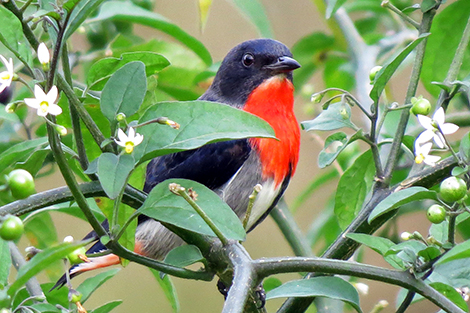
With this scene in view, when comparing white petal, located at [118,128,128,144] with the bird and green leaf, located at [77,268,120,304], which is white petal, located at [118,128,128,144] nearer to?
green leaf, located at [77,268,120,304]

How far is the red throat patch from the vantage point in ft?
8.39

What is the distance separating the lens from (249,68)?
2.84 metres

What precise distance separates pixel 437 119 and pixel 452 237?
0.89 ft

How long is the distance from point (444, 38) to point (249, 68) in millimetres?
899

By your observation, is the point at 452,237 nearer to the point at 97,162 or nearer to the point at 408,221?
the point at 97,162

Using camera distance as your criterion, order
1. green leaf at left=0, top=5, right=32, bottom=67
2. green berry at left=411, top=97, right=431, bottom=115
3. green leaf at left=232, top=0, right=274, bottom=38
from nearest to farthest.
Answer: green leaf at left=0, top=5, right=32, bottom=67, green berry at left=411, top=97, right=431, bottom=115, green leaf at left=232, top=0, right=274, bottom=38

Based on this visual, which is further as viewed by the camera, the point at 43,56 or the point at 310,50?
the point at 310,50


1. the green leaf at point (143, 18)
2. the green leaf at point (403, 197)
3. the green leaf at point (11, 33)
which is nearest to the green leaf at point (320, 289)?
the green leaf at point (403, 197)

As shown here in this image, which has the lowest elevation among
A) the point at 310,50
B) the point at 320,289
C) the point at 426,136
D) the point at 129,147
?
the point at 320,289

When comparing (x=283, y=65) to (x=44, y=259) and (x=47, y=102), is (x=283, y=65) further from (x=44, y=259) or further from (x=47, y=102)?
(x=44, y=259)

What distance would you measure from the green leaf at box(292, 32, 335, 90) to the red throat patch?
1.58ft

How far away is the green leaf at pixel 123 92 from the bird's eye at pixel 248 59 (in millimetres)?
1617

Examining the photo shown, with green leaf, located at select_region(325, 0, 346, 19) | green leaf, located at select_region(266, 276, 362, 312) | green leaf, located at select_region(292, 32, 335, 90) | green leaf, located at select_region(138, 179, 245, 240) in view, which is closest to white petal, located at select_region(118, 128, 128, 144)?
green leaf, located at select_region(138, 179, 245, 240)

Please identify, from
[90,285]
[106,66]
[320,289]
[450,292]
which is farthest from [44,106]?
[450,292]
